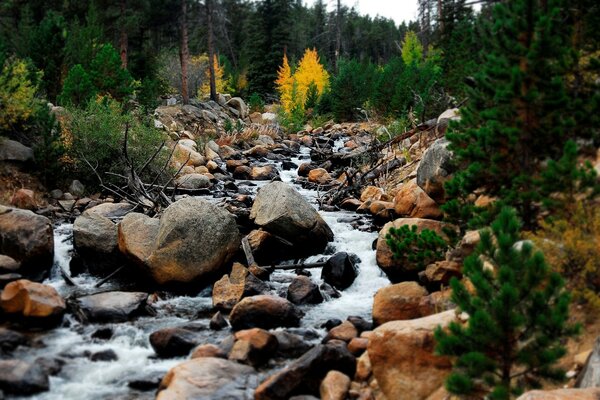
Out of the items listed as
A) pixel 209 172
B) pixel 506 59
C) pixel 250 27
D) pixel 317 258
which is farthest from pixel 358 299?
pixel 250 27

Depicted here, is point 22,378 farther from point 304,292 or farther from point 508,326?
point 508,326

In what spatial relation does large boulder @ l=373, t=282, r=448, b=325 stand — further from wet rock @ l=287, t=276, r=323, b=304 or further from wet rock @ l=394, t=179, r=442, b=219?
wet rock @ l=394, t=179, r=442, b=219

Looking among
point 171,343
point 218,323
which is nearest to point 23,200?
point 218,323

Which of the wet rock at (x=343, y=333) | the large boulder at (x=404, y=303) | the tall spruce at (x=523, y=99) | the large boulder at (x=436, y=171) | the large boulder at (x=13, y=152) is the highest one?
the tall spruce at (x=523, y=99)

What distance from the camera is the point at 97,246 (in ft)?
33.5

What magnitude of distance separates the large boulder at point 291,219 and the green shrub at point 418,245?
3291 mm

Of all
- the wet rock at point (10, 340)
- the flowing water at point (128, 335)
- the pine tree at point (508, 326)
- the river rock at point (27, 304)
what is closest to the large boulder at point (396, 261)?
the flowing water at point (128, 335)

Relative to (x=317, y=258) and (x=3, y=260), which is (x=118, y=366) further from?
(x=317, y=258)

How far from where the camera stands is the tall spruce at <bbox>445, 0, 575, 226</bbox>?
5906 millimetres

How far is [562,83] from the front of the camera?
234 inches

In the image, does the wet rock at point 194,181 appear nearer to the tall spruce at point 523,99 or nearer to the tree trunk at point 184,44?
the tall spruce at point 523,99

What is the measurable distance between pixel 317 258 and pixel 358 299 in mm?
1946

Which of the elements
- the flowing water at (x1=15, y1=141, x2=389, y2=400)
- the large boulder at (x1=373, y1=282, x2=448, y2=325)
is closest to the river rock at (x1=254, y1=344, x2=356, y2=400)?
the large boulder at (x1=373, y1=282, x2=448, y2=325)

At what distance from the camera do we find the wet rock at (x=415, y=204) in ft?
35.1
